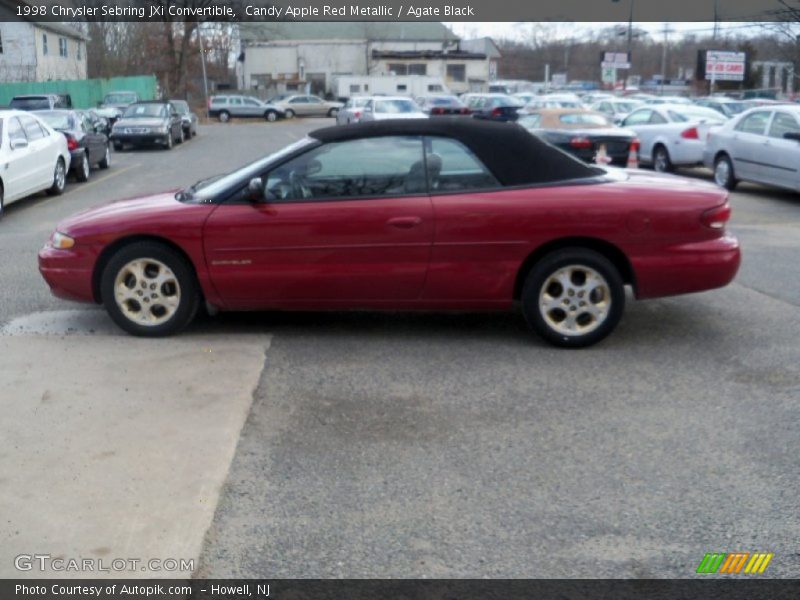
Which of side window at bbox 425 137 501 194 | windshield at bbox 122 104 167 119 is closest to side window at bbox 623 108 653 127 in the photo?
side window at bbox 425 137 501 194

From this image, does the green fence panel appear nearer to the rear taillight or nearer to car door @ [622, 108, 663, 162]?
car door @ [622, 108, 663, 162]

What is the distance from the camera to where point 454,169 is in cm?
680

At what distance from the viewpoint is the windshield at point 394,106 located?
3053 centimetres

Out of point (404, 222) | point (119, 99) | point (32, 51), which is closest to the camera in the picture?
point (404, 222)

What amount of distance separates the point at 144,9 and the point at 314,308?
44.5m

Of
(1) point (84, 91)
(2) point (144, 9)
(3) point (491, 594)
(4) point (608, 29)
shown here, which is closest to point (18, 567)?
(3) point (491, 594)

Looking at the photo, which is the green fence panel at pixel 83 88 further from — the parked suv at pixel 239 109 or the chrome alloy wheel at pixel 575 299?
the chrome alloy wheel at pixel 575 299

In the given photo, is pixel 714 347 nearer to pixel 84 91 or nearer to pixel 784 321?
pixel 784 321

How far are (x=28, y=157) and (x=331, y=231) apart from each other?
1029 centimetres

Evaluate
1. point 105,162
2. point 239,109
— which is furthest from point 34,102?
point 239,109

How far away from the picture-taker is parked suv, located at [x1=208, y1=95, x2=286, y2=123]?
5828 centimetres

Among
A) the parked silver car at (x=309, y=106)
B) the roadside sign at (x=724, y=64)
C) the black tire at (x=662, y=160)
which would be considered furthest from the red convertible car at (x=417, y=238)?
the parked silver car at (x=309, y=106)

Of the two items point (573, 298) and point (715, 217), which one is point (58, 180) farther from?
point (715, 217)

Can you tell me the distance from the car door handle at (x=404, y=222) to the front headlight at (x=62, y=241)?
7.65ft
